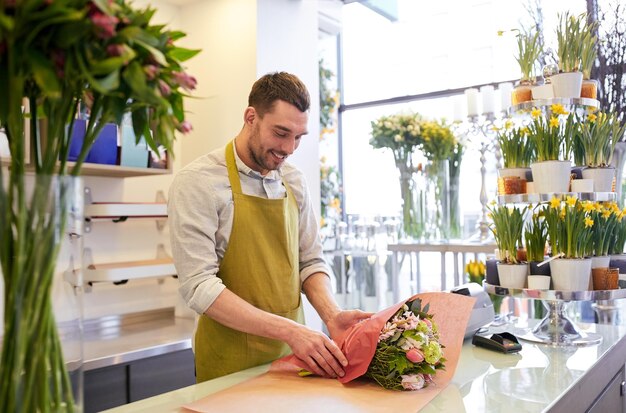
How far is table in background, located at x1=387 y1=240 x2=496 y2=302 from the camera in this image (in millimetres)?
3637

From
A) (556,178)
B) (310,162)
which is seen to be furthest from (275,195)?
(310,162)

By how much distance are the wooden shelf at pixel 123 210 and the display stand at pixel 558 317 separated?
182 cm

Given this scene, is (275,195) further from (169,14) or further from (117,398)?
(169,14)

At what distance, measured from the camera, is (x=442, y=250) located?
12.6 feet

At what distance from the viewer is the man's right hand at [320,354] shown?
143 cm

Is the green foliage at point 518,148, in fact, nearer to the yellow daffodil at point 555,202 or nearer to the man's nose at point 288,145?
the yellow daffodil at point 555,202

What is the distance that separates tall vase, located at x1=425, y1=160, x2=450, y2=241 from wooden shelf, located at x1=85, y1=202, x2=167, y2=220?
1.88 meters

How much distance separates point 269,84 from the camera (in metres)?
1.86

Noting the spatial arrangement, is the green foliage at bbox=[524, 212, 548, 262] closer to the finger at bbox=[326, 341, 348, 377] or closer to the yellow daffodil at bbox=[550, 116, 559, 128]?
the yellow daffodil at bbox=[550, 116, 559, 128]

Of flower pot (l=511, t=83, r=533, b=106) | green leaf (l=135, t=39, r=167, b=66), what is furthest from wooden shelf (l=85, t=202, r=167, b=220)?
green leaf (l=135, t=39, r=167, b=66)

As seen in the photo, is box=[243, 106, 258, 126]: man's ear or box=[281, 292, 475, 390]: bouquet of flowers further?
box=[243, 106, 258, 126]: man's ear

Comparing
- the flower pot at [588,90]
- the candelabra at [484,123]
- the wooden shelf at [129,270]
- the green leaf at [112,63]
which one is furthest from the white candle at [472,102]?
the green leaf at [112,63]

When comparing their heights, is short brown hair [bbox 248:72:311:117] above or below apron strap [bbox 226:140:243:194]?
above

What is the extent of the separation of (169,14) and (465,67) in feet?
8.28
